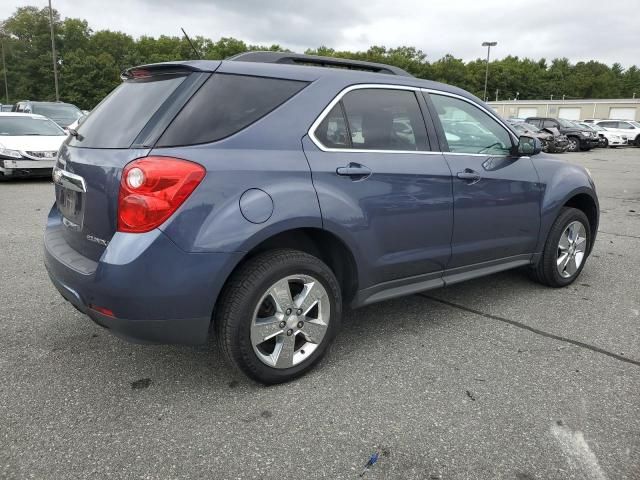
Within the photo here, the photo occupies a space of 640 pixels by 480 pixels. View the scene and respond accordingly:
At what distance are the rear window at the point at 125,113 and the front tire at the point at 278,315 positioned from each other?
92cm

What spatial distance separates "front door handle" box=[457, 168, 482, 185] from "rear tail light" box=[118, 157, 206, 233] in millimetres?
1864

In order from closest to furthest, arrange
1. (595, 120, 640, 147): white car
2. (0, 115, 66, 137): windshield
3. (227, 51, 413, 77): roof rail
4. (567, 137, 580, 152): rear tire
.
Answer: (227, 51, 413, 77): roof rail → (0, 115, 66, 137): windshield → (567, 137, 580, 152): rear tire → (595, 120, 640, 147): white car

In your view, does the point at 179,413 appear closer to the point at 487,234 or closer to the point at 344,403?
the point at 344,403

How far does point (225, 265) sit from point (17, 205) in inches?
277

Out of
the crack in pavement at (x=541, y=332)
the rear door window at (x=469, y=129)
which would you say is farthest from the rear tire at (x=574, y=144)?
the crack in pavement at (x=541, y=332)

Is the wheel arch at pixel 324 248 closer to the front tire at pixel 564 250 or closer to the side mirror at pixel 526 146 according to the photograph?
the side mirror at pixel 526 146

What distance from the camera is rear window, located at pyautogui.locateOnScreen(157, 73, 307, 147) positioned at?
2.55 m

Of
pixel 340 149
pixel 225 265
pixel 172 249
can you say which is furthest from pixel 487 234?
pixel 172 249

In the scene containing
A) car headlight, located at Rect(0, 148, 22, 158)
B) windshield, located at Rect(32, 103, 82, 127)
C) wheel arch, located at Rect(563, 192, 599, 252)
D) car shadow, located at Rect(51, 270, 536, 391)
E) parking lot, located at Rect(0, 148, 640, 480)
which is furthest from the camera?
windshield, located at Rect(32, 103, 82, 127)

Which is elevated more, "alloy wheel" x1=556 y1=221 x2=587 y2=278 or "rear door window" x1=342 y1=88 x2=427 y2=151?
"rear door window" x1=342 y1=88 x2=427 y2=151

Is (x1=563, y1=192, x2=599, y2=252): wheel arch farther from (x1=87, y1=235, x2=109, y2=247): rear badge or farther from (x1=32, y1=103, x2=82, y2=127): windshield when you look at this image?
(x1=32, y1=103, x2=82, y2=127): windshield

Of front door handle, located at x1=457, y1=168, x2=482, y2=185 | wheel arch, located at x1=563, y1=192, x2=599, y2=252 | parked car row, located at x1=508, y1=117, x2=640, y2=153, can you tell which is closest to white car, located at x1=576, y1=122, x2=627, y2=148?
parked car row, located at x1=508, y1=117, x2=640, y2=153

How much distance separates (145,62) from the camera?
192 ft

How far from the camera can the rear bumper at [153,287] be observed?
2406mm
